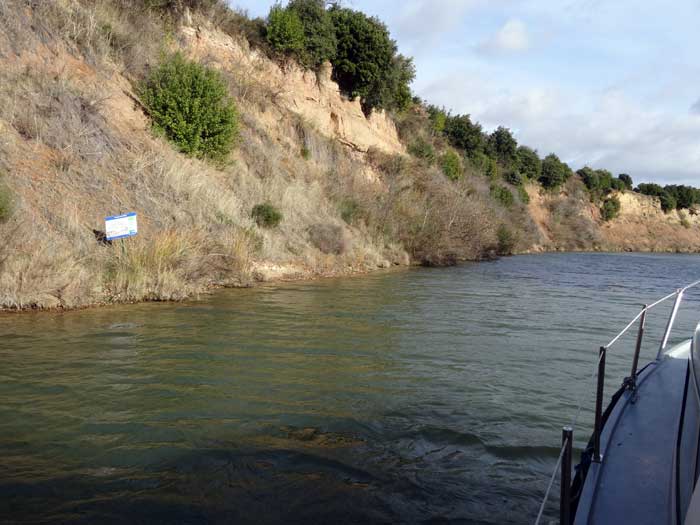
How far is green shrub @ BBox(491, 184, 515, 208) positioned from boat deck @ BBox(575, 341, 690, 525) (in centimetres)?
3853

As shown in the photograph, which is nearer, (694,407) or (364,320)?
(694,407)

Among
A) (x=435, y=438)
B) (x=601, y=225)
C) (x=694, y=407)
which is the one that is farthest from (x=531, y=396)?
(x=601, y=225)

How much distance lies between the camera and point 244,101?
2338cm

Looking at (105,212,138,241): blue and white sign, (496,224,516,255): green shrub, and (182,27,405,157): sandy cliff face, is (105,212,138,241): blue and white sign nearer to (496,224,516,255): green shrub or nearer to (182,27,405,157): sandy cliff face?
(182,27,405,157): sandy cliff face

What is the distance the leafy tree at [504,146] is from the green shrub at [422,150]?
16944mm

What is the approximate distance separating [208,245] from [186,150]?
5.03m

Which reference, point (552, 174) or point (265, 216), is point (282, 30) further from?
point (552, 174)

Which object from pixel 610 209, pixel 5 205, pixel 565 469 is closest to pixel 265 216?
pixel 5 205

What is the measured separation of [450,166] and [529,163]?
20398 millimetres

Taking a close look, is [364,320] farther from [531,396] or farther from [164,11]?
[164,11]

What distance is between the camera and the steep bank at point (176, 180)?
11.4m

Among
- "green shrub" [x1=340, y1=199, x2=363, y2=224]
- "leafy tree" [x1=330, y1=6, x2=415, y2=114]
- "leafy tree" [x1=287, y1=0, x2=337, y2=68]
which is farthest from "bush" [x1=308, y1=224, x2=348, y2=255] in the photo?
"leafy tree" [x1=330, y1=6, x2=415, y2=114]

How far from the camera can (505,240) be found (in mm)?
34188

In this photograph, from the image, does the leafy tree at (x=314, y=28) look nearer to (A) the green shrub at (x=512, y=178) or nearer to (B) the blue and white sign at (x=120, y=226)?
(B) the blue and white sign at (x=120, y=226)
